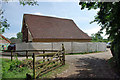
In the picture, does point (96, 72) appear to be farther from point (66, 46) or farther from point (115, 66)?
point (66, 46)

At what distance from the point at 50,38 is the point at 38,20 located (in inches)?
276

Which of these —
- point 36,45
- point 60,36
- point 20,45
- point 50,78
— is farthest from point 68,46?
point 50,78

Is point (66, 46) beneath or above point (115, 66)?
above

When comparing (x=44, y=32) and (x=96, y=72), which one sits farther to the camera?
(x=44, y=32)

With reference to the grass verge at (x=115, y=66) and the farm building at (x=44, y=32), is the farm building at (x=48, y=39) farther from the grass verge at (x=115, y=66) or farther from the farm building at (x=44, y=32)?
the grass verge at (x=115, y=66)

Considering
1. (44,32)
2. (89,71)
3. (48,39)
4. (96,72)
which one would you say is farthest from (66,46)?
(96,72)

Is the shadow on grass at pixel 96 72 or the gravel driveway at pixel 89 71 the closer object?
the shadow on grass at pixel 96 72

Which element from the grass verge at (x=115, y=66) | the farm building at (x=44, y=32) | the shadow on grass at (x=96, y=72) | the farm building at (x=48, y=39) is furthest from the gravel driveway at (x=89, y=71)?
the farm building at (x=44, y=32)

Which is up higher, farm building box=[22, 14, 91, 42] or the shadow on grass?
farm building box=[22, 14, 91, 42]

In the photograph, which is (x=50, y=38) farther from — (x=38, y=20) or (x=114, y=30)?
(x=114, y=30)

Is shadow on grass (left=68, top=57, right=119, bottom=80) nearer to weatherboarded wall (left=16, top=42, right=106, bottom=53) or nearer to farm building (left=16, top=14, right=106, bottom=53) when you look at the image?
weatherboarded wall (left=16, top=42, right=106, bottom=53)

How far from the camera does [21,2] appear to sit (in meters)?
5.01

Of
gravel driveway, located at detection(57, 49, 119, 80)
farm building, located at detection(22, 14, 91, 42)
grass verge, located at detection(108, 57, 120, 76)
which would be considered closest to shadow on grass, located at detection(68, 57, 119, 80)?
A: gravel driveway, located at detection(57, 49, 119, 80)

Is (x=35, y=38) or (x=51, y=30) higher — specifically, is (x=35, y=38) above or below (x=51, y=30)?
below
